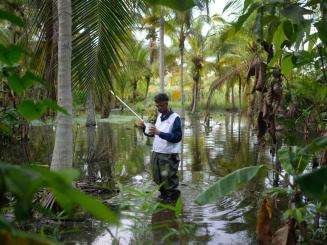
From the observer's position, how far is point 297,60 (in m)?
3.03

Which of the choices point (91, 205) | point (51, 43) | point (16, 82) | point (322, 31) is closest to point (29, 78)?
point (16, 82)

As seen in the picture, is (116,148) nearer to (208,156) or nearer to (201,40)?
(208,156)

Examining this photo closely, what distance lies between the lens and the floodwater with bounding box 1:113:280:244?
4.33 metres

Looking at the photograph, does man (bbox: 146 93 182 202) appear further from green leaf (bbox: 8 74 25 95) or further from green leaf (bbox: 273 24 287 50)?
green leaf (bbox: 8 74 25 95)

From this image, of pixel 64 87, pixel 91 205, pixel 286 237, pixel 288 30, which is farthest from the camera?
pixel 64 87

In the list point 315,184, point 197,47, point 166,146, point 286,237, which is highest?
point 197,47

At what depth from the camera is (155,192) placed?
5648 mm

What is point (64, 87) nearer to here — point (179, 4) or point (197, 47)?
point (179, 4)

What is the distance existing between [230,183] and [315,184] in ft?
5.33

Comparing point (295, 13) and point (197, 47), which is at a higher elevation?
point (197, 47)

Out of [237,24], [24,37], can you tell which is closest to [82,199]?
[237,24]

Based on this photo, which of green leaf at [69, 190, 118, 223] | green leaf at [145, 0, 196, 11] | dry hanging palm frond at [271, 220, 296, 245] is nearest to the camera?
green leaf at [69, 190, 118, 223]

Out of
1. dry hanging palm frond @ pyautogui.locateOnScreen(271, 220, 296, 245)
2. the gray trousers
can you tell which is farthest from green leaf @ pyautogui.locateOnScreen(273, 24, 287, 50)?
the gray trousers

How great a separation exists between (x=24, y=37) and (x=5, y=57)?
5.57 m
